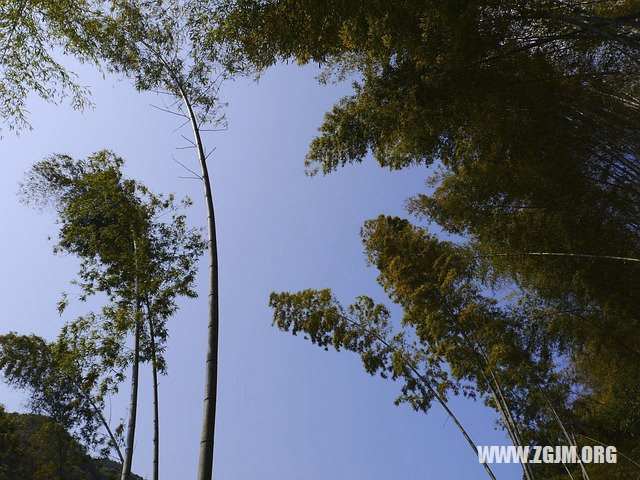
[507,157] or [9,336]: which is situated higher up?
[507,157]

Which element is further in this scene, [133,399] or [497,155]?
[497,155]

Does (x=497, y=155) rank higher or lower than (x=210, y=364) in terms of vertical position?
higher

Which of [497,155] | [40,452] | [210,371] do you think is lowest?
[210,371]

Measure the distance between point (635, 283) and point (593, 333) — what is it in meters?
0.93

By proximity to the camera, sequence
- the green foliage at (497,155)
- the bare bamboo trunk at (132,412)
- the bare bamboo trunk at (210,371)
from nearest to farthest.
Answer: the bare bamboo trunk at (210,371) → the green foliage at (497,155) → the bare bamboo trunk at (132,412)

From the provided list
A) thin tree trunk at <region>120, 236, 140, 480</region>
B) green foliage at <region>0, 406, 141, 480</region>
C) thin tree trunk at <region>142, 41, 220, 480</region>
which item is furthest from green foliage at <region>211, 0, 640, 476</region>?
green foliage at <region>0, 406, 141, 480</region>

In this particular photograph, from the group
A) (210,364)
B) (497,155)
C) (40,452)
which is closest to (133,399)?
(210,364)

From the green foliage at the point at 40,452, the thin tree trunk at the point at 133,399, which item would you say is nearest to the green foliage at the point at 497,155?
the thin tree trunk at the point at 133,399

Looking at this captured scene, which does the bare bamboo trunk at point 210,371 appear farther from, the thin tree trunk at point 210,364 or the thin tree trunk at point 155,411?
the thin tree trunk at point 155,411

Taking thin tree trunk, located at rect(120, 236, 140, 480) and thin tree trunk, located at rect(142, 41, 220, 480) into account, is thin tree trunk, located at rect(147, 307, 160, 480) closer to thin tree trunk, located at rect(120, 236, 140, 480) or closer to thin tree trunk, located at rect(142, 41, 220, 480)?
thin tree trunk, located at rect(120, 236, 140, 480)

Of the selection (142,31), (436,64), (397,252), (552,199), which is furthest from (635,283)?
(142,31)

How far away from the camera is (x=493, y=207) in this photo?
4984 mm

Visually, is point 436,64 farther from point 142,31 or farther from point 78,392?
point 78,392

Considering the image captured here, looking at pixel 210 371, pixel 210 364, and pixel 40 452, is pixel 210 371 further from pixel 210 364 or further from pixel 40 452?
pixel 40 452
